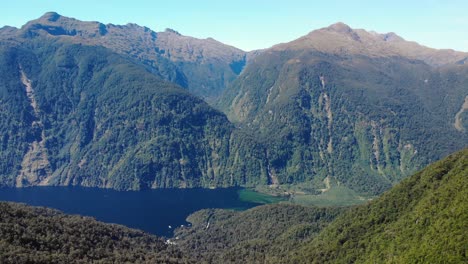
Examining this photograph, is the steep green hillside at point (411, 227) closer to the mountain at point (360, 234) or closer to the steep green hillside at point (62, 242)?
the mountain at point (360, 234)

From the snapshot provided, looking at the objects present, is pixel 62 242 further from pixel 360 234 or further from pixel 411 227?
pixel 411 227

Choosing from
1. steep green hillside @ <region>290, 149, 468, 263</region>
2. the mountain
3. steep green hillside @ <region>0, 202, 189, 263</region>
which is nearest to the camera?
steep green hillside @ <region>0, 202, 189, 263</region>

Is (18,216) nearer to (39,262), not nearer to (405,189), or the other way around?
(39,262)

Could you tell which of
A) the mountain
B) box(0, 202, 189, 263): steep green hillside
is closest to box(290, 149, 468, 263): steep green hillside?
the mountain

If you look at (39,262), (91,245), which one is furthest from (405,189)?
(39,262)

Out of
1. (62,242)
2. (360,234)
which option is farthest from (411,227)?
(62,242)

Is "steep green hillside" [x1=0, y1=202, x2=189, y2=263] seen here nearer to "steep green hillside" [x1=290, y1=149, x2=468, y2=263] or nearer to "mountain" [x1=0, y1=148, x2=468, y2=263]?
"mountain" [x1=0, y1=148, x2=468, y2=263]

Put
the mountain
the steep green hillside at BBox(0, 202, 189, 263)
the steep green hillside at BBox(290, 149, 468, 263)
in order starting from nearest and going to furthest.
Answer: the steep green hillside at BBox(0, 202, 189, 263) → the mountain → the steep green hillside at BBox(290, 149, 468, 263)
